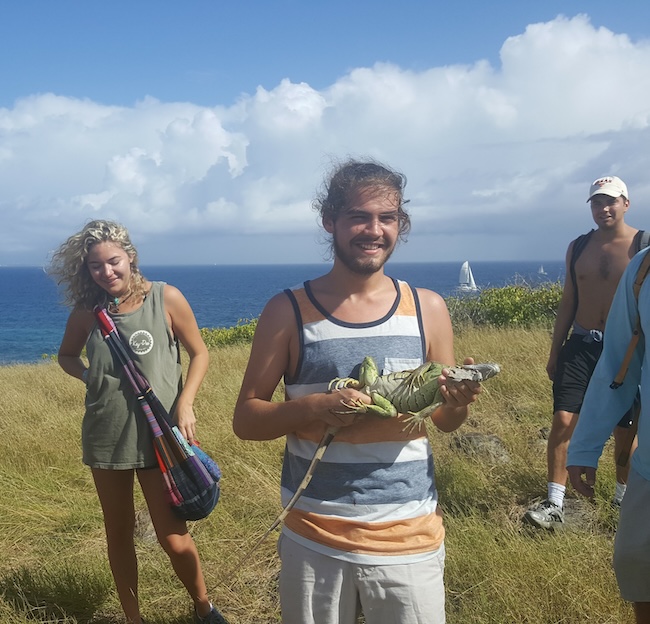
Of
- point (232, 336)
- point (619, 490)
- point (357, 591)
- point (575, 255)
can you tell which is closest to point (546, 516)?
point (619, 490)

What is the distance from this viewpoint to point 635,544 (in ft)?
6.61

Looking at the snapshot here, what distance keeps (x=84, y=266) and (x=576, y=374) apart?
3270 mm

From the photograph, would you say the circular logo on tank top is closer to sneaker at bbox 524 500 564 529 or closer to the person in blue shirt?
the person in blue shirt

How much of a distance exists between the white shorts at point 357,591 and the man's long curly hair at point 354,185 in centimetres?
115

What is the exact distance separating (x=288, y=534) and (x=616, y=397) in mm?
1276

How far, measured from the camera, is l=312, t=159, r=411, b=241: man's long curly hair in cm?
208

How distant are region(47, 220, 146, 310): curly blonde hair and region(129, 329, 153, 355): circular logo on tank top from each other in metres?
0.23

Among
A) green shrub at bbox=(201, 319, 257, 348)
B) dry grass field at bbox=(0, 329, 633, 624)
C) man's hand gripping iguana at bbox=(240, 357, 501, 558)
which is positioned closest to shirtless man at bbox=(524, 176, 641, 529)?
dry grass field at bbox=(0, 329, 633, 624)

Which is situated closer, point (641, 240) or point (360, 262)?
point (360, 262)

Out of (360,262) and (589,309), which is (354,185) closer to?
(360,262)

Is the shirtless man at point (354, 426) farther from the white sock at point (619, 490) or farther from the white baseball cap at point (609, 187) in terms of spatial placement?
the white baseball cap at point (609, 187)

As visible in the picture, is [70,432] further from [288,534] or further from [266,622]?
[288,534]

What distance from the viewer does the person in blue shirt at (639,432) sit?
2.01 meters

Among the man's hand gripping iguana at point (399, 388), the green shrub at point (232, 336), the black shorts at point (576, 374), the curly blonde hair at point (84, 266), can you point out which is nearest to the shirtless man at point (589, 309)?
the black shorts at point (576, 374)
